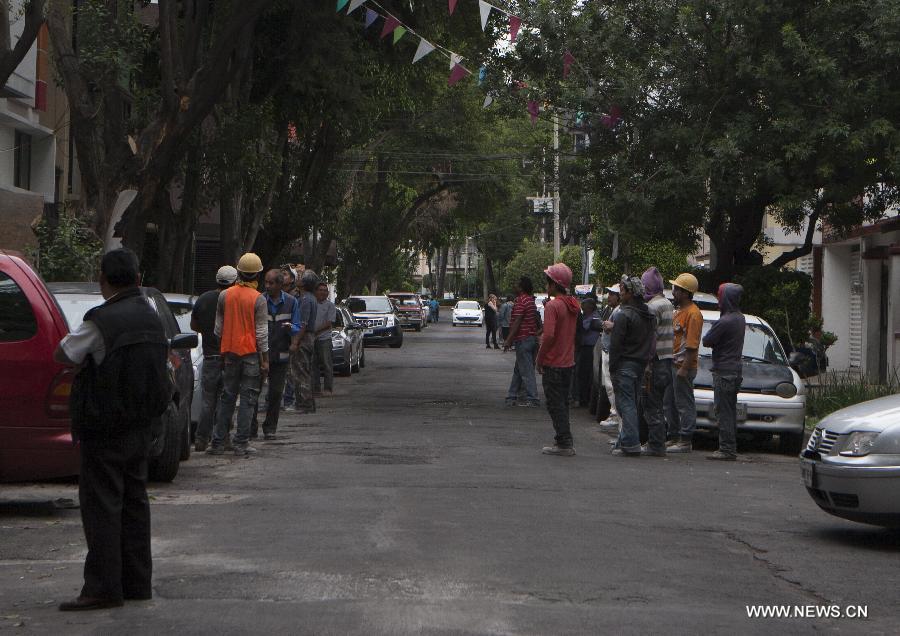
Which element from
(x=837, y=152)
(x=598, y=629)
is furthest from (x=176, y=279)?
(x=598, y=629)

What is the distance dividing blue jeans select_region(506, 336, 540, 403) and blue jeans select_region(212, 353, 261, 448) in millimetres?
7566

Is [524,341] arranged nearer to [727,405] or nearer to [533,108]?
[533,108]

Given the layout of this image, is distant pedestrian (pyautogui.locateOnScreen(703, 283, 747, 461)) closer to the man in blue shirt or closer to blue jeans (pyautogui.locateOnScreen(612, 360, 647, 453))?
blue jeans (pyautogui.locateOnScreen(612, 360, 647, 453))

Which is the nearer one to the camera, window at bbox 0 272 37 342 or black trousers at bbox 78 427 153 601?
black trousers at bbox 78 427 153 601

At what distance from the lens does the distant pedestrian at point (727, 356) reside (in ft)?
46.4

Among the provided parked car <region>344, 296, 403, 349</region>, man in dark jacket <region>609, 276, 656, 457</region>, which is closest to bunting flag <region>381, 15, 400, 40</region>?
man in dark jacket <region>609, 276, 656, 457</region>

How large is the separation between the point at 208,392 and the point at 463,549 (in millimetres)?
6258

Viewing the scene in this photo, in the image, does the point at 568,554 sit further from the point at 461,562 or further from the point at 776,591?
the point at 776,591

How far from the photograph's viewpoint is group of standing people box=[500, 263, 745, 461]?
1399 centimetres

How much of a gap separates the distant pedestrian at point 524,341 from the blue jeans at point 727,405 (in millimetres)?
5811

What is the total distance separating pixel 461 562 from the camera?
25.0 ft

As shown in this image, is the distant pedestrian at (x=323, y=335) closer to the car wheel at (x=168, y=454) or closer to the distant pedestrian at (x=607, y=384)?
the distant pedestrian at (x=607, y=384)

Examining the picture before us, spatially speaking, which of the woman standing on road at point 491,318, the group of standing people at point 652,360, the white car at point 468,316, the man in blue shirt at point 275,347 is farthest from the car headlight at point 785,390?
the white car at point 468,316

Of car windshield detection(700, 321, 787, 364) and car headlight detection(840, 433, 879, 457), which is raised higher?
car windshield detection(700, 321, 787, 364)
